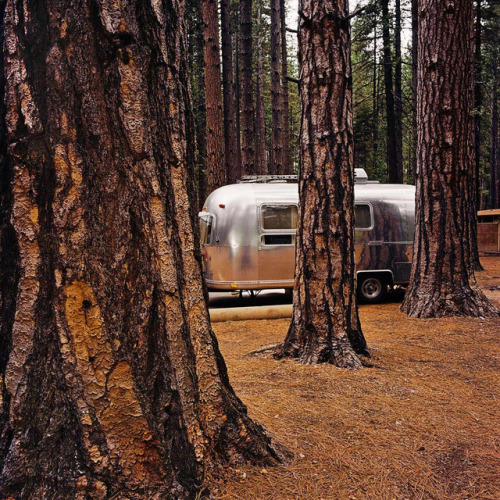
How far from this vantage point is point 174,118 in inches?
87.8

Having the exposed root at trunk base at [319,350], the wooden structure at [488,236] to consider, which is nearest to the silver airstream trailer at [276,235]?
the exposed root at trunk base at [319,350]

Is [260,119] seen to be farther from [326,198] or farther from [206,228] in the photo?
[326,198]

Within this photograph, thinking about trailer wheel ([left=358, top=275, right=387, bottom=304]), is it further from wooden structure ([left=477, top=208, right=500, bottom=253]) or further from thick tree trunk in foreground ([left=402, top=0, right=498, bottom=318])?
wooden structure ([left=477, top=208, right=500, bottom=253])

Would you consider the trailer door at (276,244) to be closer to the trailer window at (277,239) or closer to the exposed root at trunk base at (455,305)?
→ the trailer window at (277,239)

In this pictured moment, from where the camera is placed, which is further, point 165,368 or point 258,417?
point 258,417

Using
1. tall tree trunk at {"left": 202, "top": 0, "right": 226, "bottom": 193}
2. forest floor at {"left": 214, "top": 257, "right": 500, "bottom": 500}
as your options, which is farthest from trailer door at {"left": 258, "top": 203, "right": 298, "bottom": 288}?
forest floor at {"left": 214, "top": 257, "right": 500, "bottom": 500}

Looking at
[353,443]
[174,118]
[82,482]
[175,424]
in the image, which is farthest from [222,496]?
[174,118]

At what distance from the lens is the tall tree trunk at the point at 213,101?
42.7ft

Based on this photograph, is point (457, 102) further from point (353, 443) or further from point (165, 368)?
point (165, 368)

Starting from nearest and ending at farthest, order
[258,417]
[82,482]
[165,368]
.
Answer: [82,482]
[165,368]
[258,417]

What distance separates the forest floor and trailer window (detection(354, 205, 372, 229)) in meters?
4.96

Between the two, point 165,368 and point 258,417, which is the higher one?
point 165,368

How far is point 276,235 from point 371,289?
262cm

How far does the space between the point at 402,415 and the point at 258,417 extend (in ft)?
3.49
